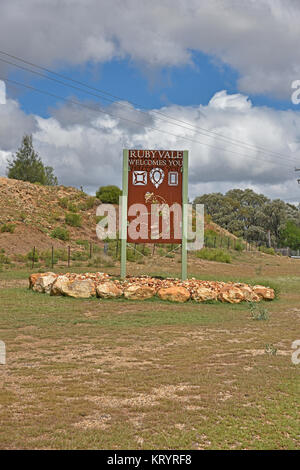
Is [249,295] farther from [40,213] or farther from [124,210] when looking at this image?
[40,213]

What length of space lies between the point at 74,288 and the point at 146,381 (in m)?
9.11

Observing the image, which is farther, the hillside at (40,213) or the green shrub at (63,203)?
the green shrub at (63,203)

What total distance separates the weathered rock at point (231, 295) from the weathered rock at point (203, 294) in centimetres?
22

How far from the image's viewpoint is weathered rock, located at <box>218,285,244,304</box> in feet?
51.1

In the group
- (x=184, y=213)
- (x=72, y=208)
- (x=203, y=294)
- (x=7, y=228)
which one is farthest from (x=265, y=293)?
(x=72, y=208)

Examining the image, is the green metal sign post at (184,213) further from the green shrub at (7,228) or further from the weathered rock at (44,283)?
the green shrub at (7,228)

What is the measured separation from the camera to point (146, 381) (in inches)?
259

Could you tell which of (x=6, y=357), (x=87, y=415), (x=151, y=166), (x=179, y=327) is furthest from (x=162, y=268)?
(x=87, y=415)

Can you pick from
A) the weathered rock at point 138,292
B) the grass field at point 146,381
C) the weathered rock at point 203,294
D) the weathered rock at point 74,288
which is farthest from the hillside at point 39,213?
the grass field at point 146,381

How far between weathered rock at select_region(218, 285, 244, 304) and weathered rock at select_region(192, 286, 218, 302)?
22 cm

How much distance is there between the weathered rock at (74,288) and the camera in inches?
603

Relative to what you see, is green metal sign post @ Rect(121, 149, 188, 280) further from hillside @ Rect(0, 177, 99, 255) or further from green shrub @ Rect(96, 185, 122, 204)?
green shrub @ Rect(96, 185, 122, 204)

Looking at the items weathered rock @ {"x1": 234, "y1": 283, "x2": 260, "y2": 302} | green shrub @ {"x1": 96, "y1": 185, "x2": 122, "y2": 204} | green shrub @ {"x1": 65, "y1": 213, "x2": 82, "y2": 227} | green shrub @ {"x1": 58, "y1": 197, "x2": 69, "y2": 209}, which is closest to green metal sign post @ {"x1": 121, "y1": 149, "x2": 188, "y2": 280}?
weathered rock @ {"x1": 234, "y1": 283, "x2": 260, "y2": 302}

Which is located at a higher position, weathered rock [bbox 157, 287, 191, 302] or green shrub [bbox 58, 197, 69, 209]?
green shrub [bbox 58, 197, 69, 209]
